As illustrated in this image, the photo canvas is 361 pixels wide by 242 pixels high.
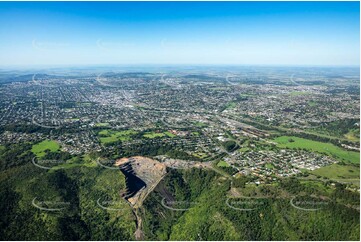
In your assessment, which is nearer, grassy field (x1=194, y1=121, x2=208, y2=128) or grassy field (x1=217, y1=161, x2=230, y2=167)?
grassy field (x1=217, y1=161, x2=230, y2=167)

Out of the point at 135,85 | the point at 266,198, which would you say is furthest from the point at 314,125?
the point at 135,85

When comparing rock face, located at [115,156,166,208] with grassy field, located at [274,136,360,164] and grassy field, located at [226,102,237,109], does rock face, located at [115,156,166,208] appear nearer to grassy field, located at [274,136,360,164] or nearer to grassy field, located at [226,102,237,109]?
grassy field, located at [274,136,360,164]

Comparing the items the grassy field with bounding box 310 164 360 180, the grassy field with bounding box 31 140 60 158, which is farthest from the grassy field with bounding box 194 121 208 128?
the grassy field with bounding box 31 140 60 158

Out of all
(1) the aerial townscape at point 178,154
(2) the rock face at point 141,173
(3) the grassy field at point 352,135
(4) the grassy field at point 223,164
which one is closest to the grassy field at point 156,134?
(1) the aerial townscape at point 178,154

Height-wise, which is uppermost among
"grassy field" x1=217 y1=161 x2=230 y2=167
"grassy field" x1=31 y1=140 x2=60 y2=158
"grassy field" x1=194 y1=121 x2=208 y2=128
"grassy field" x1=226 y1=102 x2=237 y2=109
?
"grassy field" x1=226 y1=102 x2=237 y2=109

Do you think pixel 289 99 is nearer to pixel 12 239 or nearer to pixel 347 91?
pixel 347 91

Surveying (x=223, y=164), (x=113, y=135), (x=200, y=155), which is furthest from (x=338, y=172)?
(x=113, y=135)
